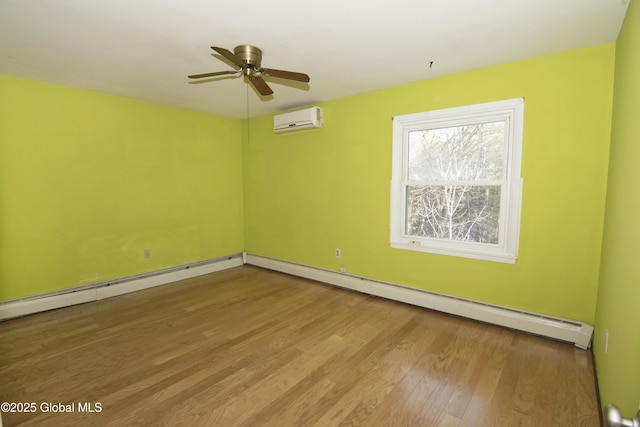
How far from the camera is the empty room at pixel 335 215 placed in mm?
1792

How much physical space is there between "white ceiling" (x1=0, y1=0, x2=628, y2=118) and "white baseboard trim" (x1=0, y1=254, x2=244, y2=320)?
7.19 ft

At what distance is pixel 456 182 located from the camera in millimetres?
2939

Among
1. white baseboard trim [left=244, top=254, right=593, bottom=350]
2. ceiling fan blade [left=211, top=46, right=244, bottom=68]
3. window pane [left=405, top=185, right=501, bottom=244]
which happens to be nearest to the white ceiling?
ceiling fan blade [left=211, top=46, right=244, bottom=68]

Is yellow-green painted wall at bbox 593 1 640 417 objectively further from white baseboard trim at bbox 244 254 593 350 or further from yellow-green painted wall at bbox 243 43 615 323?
white baseboard trim at bbox 244 254 593 350

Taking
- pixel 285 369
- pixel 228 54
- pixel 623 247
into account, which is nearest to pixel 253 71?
pixel 228 54

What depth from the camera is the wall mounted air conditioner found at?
3.72 metres

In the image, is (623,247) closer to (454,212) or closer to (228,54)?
(454,212)

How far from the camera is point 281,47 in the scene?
2307mm

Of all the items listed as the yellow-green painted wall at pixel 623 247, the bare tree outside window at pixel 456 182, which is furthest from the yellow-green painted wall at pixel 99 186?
the yellow-green painted wall at pixel 623 247

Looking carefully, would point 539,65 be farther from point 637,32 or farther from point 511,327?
point 511,327

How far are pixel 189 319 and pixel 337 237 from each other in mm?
1901

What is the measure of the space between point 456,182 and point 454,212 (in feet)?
0.99

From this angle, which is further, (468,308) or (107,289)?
(107,289)

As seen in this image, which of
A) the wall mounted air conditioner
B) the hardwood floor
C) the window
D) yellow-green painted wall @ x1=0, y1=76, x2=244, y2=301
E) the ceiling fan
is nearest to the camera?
the hardwood floor
